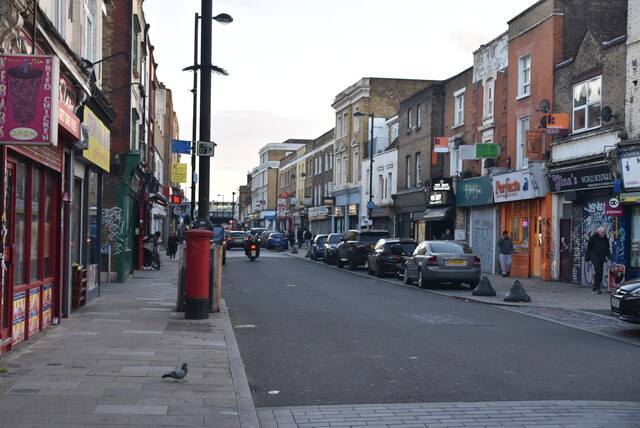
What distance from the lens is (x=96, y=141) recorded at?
14852mm

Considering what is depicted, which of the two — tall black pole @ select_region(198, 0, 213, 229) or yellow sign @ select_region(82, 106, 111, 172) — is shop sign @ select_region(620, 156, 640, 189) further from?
yellow sign @ select_region(82, 106, 111, 172)

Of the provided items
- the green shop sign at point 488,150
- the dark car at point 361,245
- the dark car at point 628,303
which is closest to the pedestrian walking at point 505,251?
the green shop sign at point 488,150

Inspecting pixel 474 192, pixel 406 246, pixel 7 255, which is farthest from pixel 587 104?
pixel 7 255

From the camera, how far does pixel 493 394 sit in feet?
25.1

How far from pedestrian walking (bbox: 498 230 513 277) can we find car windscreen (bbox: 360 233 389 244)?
5.50 m

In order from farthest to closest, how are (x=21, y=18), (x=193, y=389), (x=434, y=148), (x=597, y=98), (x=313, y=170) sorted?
(x=313, y=170)
(x=434, y=148)
(x=597, y=98)
(x=21, y=18)
(x=193, y=389)

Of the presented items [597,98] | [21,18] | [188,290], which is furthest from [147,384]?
[597,98]

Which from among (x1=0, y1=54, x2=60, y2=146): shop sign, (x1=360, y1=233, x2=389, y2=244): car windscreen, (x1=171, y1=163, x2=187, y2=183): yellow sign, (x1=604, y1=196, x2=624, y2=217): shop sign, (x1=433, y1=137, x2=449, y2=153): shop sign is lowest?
(x1=360, y1=233, x2=389, y2=244): car windscreen

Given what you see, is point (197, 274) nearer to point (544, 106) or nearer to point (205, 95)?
point (205, 95)

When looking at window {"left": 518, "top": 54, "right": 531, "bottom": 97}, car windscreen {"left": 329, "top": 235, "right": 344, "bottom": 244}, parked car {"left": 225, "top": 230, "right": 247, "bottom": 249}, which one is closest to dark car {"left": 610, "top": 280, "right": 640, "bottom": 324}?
window {"left": 518, "top": 54, "right": 531, "bottom": 97}

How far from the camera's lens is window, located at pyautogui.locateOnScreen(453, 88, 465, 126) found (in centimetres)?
3650

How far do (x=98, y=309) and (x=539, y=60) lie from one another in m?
19.6

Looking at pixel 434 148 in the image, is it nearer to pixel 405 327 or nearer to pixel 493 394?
pixel 405 327

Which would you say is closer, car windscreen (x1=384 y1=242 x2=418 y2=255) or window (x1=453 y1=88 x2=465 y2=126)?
car windscreen (x1=384 y1=242 x2=418 y2=255)
